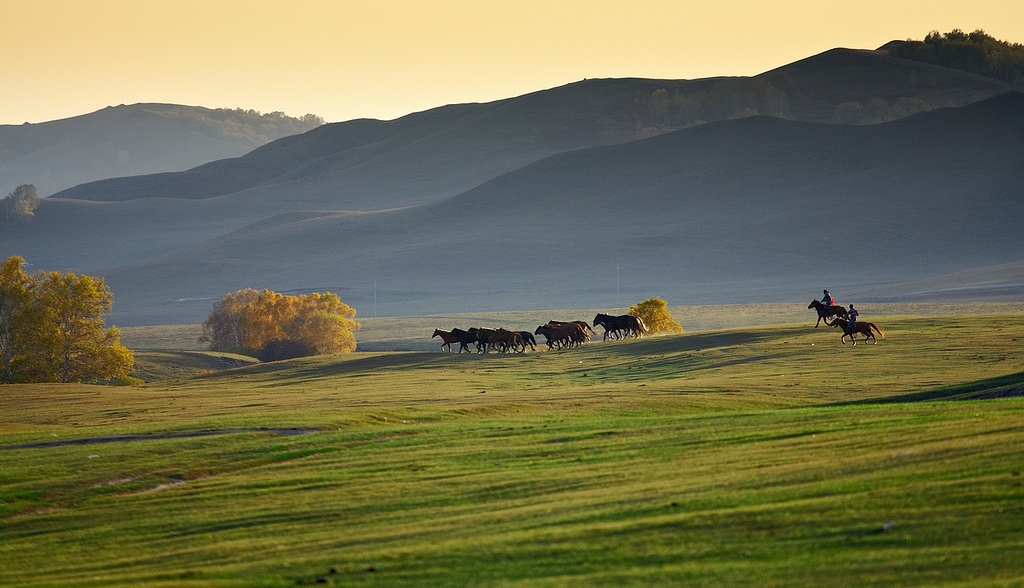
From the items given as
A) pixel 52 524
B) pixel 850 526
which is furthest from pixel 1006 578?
pixel 52 524

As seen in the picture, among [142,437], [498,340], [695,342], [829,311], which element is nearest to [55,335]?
[498,340]

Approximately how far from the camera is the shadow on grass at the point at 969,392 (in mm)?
26875

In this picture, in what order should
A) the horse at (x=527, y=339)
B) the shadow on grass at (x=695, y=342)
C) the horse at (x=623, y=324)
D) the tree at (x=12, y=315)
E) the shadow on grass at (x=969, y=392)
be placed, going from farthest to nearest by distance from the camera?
the horse at (x=623, y=324) → the tree at (x=12, y=315) → the horse at (x=527, y=339) → the shadow on grass at (x=695, y=342) → the shadow on grass at (x=969, y=392)

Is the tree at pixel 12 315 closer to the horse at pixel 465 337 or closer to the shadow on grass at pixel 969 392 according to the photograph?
the horse at pixel 465 337

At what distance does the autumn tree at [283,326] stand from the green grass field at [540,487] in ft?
158

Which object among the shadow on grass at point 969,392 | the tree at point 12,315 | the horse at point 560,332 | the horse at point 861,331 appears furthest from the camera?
the tree at point 12,315

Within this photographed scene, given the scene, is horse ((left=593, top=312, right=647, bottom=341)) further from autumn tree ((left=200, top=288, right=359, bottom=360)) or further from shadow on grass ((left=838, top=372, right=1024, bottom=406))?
shadow on grass ((left=838, top=372, right=1024, bottom=406))

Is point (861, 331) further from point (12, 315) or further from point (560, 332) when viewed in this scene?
point (12, 315)

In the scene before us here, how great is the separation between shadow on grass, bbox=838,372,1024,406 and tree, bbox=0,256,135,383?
44.3 m

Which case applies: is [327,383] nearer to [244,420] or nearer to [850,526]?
[244,420]

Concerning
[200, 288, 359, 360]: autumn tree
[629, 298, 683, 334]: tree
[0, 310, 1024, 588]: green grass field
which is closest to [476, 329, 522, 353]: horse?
[629, 298, 683, 334]: tree

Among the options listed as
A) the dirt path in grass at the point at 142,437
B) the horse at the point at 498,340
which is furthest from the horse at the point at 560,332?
the dirt path in grass at the point at 142,437

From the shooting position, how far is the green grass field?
45.3ft

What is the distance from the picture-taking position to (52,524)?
20844mm
